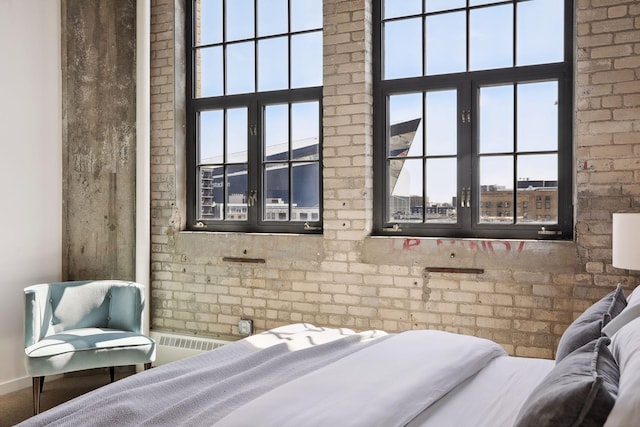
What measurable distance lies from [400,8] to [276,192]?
5.40ft

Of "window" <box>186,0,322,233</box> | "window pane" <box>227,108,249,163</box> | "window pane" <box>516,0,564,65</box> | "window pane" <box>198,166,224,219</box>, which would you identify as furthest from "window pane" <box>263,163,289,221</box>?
"window pane" <box>516,0,564,65</box>

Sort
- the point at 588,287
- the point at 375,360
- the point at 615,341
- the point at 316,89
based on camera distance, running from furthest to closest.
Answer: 1. the point at 316,89
2. the point at 588,287
3. the point at 375,360
4. the point at 615,341

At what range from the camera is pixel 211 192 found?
15.6 feet

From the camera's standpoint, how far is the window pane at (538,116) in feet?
12.0

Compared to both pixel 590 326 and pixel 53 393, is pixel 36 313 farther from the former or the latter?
pixel 590 326

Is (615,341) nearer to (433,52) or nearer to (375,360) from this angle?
(375,360)

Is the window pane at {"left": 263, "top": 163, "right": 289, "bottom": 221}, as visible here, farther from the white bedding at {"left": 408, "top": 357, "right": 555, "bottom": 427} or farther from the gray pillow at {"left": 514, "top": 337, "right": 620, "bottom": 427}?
the gray pillow at {"left": 514, "top": 337, "right": 620, "bottom": 427}

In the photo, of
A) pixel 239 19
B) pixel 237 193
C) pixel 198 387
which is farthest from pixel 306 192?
pixel 198 387

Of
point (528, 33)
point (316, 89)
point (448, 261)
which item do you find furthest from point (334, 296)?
point (528, 33)

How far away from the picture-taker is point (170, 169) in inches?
185

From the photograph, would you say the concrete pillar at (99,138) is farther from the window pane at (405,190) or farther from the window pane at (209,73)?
the window pane at (405,190)

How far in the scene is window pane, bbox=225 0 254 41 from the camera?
4559 mm

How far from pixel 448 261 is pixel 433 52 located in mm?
1448

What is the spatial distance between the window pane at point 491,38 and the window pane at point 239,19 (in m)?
1.74
